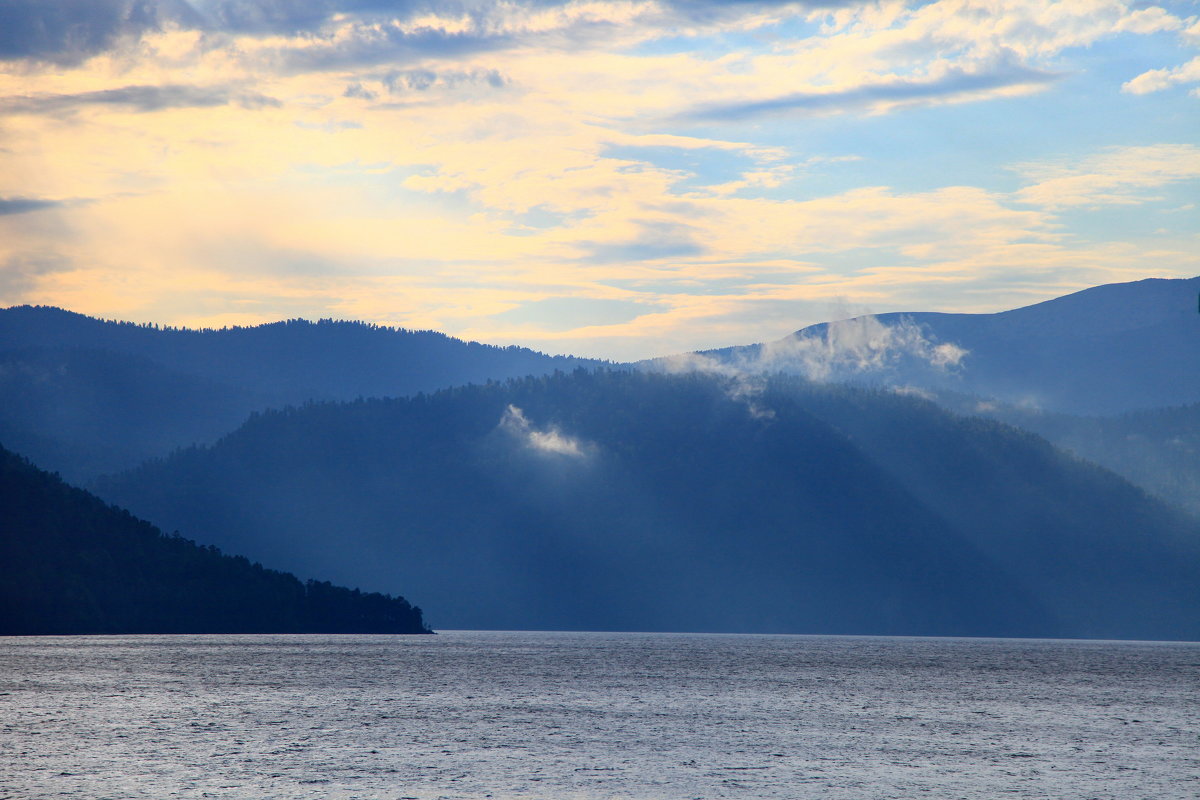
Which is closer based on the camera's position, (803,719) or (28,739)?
(28,739)

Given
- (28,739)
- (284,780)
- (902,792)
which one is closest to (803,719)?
(902,792)

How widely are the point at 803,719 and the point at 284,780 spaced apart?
2580 inches

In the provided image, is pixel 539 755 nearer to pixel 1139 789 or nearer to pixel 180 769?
pixel 180 769

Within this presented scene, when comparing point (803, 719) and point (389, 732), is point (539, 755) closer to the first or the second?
point (389, 732)

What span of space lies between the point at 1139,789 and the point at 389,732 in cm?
6267

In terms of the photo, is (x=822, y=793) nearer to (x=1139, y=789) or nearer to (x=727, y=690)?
(x=1139, y=789)

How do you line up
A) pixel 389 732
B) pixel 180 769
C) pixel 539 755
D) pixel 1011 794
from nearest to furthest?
pixel 1011 794 → pixel 180 769 → pixel 539 755 → pixel 389 732

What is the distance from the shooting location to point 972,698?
177 m

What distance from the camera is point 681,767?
100 meters

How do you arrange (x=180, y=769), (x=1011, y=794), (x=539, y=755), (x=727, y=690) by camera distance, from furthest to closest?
(x=727, y=690), (x=539, y=755), (x=180, y=769), (x=1011, y=794)

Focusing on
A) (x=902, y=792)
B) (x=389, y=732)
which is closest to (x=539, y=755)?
(x=389, y=732)

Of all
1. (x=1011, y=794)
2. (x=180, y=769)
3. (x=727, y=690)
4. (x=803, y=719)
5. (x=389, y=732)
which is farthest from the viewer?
(x=727, y=690)

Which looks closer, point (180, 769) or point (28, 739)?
point (180, 769)

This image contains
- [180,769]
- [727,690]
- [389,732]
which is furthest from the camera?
[727,690]
